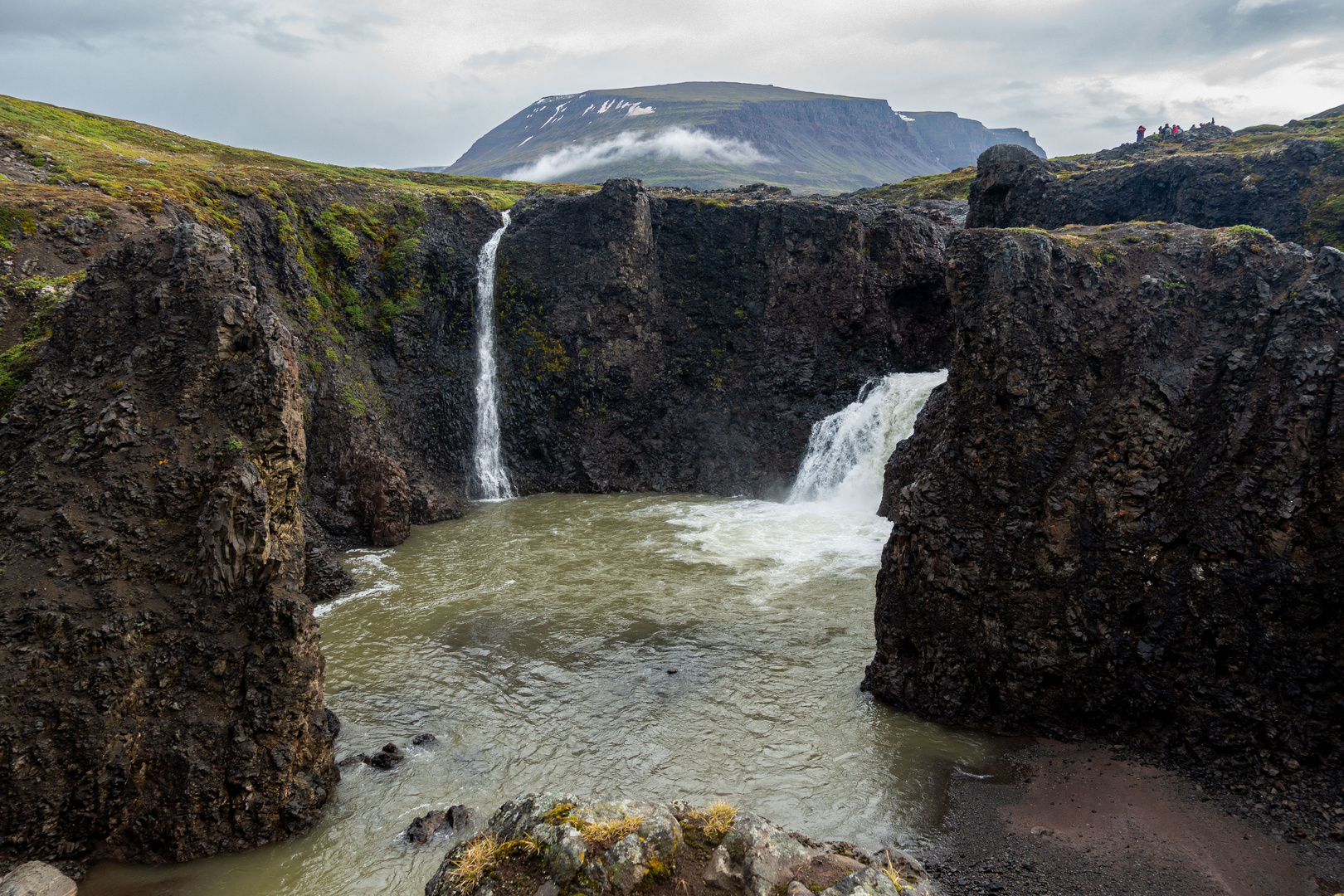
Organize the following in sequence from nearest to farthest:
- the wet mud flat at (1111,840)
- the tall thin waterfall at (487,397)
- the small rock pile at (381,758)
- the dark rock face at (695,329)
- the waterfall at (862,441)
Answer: the wet mud flat at (1111,840)
the small rock pile at (381,758)
the waterfall at (862,441)
the tall thin waterfall at (487,397)
the dark rock face at (695,329)

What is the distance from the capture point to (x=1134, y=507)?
12406 mm

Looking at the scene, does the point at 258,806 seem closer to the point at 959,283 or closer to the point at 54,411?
the point at 54,411

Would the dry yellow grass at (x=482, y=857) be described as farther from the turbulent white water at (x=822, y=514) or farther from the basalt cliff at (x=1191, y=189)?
the basalt cliff at (x=1191, y=189)

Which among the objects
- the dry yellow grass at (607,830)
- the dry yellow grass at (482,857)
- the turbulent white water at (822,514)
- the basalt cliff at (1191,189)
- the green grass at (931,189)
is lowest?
the turbulent white water at (822,514)

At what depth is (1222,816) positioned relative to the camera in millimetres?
10242

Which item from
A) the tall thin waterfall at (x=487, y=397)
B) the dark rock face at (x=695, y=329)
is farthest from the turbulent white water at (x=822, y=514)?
the tall thin waterfall at (x=487, y=397)

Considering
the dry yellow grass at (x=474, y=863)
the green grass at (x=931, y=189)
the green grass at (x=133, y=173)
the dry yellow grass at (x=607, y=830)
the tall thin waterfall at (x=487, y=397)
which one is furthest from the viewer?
the green grass at (x=931, y=189)

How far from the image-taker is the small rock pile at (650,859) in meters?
6.74

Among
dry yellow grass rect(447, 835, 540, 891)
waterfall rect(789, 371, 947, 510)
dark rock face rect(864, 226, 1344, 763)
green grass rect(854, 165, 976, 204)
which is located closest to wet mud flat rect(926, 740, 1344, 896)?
dark rock face rect(864, 226, 1344, 763)

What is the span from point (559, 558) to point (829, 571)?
31.5 ft

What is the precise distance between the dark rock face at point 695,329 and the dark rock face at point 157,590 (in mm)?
22954

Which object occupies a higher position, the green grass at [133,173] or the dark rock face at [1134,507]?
the green grass at [133,173]

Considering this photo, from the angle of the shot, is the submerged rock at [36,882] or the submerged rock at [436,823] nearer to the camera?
the submerged rock at [36,882]

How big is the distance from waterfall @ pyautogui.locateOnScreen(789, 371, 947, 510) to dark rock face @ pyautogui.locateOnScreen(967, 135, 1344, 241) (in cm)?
868
